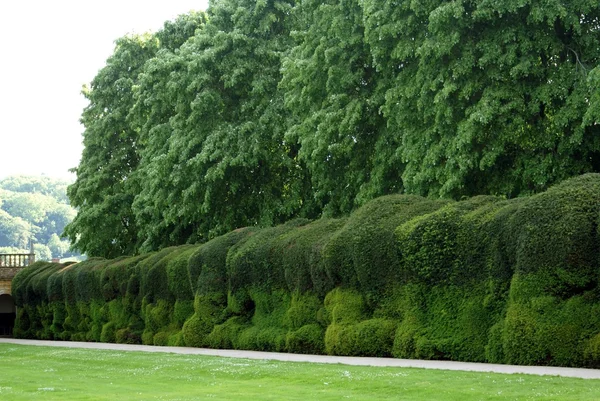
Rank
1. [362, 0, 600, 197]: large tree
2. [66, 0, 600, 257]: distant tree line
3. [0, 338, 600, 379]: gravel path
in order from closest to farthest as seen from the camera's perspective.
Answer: [0, 338, 600, 379]: gravel path < [362, 0, 600, 197]: large tree < [66, 0, 600, 257]: distant tree line

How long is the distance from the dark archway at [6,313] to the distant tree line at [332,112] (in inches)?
341

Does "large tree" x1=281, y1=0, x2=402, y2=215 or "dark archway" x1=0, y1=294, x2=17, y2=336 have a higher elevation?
"large tree" x1=281, y1=0, x2=402, y2=215

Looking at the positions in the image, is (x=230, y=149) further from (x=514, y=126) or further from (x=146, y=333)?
(x=514, y=126)

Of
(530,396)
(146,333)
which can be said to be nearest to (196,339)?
(146,333)

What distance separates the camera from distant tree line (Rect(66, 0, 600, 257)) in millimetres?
24984

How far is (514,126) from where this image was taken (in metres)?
24.9

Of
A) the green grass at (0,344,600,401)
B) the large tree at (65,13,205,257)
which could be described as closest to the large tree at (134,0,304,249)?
the large tree at (65,13,205,257)

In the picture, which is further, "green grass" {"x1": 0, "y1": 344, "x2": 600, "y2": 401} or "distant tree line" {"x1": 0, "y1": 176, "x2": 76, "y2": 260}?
"distant tree line" {"x1": 0, "y1": 176, "x2": 76, "y2": 260}

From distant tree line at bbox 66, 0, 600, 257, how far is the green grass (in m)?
9.66

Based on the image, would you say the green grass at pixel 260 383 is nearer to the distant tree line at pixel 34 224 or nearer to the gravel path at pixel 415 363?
the gravel path at pixel 415 363

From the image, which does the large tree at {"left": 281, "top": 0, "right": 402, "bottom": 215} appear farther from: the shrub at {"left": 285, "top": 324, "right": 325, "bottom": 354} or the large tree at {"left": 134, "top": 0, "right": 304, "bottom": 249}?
the shrub at {"left": 285, "top": 324, "right": 325, "bottom": 354}

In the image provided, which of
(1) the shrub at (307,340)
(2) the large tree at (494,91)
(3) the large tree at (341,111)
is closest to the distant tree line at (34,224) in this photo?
(3) the large tree at (341,111)

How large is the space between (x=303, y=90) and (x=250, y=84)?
20.6 ft

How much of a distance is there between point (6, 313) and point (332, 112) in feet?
96.2
